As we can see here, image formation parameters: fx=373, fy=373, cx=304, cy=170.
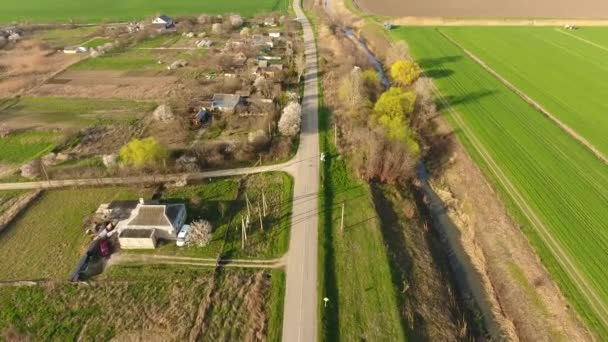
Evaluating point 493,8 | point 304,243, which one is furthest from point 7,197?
point 493,8

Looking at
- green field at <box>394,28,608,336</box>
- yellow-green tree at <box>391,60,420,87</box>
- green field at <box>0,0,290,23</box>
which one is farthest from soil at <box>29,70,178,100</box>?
green field at <box>0,0,290,23</box>

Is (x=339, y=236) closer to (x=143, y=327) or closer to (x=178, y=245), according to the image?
(x=178, y=245)

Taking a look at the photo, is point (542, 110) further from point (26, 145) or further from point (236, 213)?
point (26, 145)

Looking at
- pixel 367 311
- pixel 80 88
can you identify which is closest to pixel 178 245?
pixel 367 311

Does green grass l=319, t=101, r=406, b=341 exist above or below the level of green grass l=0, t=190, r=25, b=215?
below

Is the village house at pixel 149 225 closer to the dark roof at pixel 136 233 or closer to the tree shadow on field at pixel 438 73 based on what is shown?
the dark roof at pixel 136 233

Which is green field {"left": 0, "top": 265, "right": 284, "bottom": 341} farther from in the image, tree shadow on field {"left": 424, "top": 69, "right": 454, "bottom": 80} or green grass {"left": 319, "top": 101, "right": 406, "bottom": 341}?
tree shadow on field {"left": 424, "top": 69, "right": 454, "bottom": 80}
